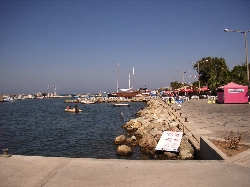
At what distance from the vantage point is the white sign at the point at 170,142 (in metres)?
10.9

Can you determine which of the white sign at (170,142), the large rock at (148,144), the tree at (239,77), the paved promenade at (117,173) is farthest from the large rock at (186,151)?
the tree at (239,77)

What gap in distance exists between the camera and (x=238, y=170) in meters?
5.72

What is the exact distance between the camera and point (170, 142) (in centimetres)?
1134

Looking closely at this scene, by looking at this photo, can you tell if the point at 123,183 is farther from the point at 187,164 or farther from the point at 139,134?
the point at 139,134

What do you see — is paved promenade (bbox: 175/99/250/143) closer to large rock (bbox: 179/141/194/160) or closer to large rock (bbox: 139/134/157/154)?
large rock (bbox: 179/141/194/160)

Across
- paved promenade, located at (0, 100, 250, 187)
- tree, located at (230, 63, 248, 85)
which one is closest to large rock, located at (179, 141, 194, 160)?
paved promenade, located at (0, 100, 250, 187)

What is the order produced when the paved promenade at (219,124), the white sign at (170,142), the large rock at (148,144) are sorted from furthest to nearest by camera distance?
the large rock at (148,144)
the paved promenade at (219,124)
the white sign at (170,142)

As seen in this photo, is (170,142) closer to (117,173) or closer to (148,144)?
(148,144)

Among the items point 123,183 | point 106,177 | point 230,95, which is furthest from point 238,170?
point 230,95

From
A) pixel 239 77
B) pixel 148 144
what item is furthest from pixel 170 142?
pixel 239 77

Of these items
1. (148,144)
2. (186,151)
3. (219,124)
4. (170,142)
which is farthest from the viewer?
(219,124)

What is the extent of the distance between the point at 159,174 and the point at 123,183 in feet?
3.54

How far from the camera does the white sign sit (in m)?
10.9

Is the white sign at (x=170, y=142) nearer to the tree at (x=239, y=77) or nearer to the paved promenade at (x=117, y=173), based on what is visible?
the paved promenade at (x=117, y=173)
